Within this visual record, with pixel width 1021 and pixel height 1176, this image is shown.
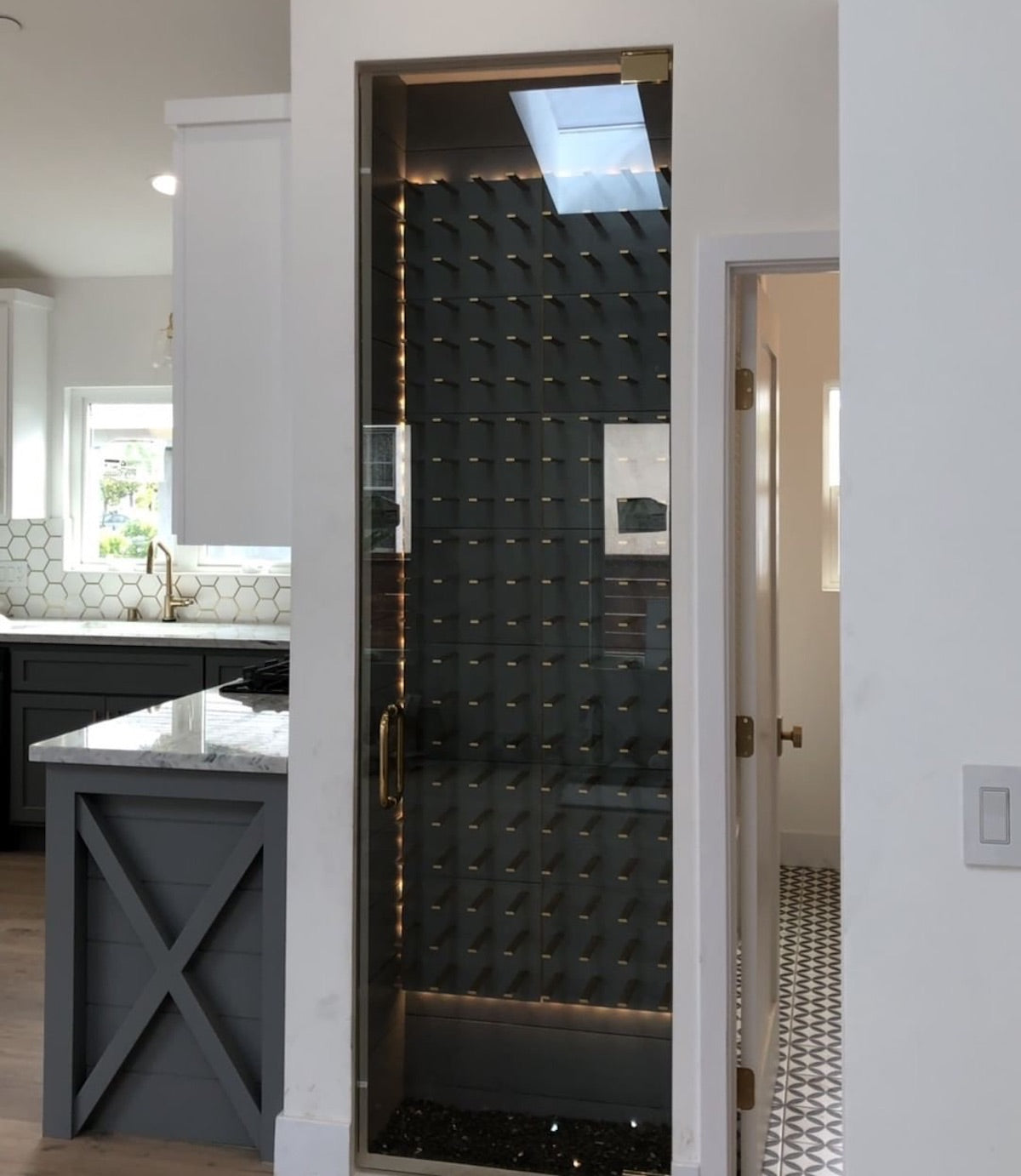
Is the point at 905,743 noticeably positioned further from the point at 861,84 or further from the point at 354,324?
the point at 354,324

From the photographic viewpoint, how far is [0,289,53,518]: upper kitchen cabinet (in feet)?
19.9

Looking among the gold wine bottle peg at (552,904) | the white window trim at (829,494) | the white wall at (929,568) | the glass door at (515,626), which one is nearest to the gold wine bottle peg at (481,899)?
the glass door at (515,626)

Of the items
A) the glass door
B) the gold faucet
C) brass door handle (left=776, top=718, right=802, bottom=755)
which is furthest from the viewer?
the gold faucet

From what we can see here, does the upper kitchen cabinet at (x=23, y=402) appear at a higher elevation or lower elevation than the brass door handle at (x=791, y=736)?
higher

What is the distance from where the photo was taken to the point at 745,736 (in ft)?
9.36

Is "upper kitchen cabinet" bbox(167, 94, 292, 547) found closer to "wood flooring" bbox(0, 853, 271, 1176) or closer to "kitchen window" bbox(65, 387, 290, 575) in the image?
"wood flooring" bbox(0, 853, 271, 1176)

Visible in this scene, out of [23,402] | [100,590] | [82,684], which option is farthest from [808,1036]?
[23,402]

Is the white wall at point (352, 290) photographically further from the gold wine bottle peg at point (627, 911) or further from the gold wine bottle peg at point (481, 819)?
the gold wine bottle peg at point (481, 819)

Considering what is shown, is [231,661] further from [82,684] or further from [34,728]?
[34,728]

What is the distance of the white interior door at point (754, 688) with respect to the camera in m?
2.86

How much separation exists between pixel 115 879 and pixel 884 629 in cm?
223

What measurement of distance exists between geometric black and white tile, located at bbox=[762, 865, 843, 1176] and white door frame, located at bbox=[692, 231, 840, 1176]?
28 centimetres

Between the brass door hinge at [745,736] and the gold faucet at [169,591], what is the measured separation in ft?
12.9

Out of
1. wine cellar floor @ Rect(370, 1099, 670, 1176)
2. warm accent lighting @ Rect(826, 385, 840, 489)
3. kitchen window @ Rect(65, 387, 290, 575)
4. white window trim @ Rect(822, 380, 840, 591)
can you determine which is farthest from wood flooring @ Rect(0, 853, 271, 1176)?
warm accent lighting @ Rect(826, 385, 840, 489)
